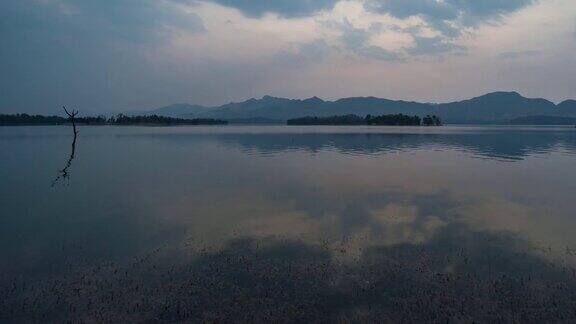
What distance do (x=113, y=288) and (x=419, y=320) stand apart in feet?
23.9

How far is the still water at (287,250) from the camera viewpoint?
29.4 ft

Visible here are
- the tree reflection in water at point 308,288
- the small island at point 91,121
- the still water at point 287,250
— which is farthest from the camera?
the small island at point 91,121

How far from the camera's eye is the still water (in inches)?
353

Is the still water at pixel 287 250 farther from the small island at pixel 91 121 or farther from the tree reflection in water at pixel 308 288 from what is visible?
the small island at pixel 91 121

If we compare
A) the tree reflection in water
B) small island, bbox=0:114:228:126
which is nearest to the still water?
the tree reflection in water

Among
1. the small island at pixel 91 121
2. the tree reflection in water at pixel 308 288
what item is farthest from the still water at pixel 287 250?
the small island at pixel 91 121

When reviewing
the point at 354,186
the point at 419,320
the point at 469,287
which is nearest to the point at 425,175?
the point at 354,186

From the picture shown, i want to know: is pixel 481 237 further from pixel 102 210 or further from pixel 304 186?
pixel 102 210

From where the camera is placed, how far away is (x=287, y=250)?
12.6m

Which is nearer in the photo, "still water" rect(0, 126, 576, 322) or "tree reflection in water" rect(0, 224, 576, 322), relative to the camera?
"tree reflection in water" rect(0, 224, 576, 322)

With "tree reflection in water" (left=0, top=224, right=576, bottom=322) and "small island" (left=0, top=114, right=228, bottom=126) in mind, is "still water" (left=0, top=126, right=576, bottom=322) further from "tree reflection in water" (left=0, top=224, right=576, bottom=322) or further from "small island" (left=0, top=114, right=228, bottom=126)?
"small island" (left=0, top=114, right=228, bottom=126)

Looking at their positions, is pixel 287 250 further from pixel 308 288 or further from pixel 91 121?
pixel 91 121

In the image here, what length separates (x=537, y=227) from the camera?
51.2 ft

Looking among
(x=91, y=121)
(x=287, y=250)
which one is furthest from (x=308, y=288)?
(x=91, y=121)
